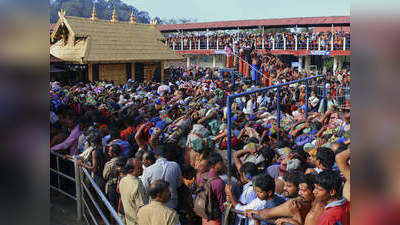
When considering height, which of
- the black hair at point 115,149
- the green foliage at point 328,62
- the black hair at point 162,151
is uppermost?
the green foliage at point 328,62

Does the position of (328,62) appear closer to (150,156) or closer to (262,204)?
(150,156)

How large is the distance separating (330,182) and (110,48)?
15.3m

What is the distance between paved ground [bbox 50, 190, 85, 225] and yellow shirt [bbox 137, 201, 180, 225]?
2.11 meters

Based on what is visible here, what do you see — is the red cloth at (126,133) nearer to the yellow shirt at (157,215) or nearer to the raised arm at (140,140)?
the raised arm at (140,140)

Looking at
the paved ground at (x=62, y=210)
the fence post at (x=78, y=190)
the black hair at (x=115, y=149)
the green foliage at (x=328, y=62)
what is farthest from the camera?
the green foliage at (x=328, y=62)

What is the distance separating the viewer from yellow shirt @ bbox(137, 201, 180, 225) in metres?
3.11

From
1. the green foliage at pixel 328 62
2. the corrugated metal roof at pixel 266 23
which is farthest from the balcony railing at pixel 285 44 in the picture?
the green foliage at pixel 328 62

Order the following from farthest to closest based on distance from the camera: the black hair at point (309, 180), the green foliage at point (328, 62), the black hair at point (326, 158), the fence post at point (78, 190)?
the green foliage at point (328, 62) < the fence post at point (78, 190) < the black hair at point (326, 158) < the black hair at point (309, 180)

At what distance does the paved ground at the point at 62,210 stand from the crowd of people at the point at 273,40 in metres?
14.3

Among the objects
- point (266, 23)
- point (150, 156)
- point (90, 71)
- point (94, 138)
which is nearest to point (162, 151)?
point (150, 156)

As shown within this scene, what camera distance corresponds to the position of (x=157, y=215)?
3119mm

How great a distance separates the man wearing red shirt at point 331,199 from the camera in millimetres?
2635
